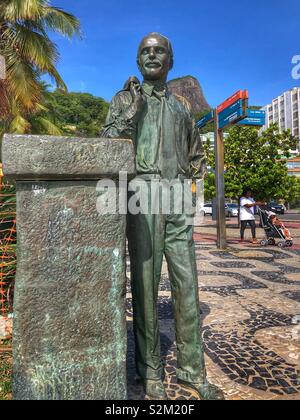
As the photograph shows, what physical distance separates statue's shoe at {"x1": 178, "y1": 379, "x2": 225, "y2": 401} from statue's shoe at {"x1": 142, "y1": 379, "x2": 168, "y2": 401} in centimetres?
20

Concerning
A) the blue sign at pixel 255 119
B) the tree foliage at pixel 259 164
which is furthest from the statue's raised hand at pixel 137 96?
the tree foliage at pixel 259 164

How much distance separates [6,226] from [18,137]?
2417mm

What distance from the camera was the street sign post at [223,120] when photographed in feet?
25.4

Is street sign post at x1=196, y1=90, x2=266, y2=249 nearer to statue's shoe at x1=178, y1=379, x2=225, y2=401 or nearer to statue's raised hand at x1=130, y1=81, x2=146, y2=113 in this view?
statue's raised hand at x1=130, y1=81, x2=146, y2=113

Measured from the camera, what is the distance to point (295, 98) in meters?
85.2

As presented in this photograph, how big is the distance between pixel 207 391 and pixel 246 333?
4.35 ft

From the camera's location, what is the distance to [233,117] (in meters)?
8.16

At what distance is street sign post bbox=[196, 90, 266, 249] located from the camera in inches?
305

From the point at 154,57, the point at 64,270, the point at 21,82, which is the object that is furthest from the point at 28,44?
the point at 64,270

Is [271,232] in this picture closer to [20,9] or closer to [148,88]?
[148,88]

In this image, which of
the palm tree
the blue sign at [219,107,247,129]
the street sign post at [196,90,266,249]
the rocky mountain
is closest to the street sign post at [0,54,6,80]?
the palm tree

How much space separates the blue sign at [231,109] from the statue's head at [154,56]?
578 centimetres

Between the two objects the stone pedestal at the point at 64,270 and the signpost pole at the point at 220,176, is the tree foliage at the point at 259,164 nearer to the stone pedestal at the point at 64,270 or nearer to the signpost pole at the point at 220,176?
the signpost pole at the point at 220,176
